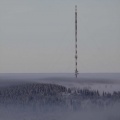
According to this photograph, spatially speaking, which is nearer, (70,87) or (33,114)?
(70,87)

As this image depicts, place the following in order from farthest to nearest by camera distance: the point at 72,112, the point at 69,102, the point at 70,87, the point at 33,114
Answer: the point at 33,114 → the point at 72,112 → the point at 69,102 → the point at 70,87

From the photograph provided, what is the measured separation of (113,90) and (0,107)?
505 inches

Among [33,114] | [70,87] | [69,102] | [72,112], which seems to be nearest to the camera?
[70,87]

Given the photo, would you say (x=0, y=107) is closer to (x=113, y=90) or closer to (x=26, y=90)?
(x=26, y=90)

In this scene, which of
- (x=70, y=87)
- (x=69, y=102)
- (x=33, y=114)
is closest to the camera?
Answer: (x=70, y=87)

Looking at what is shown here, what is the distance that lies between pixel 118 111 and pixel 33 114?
11.0 metres

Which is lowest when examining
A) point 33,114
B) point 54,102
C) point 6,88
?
point 33,114

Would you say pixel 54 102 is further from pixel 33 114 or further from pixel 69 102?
pixel 33 114

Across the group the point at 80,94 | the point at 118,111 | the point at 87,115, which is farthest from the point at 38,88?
the point at 118,111

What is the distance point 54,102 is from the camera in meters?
27.9

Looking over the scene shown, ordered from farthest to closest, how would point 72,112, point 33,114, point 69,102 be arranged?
point 33,114
point 72,112
point 69,102

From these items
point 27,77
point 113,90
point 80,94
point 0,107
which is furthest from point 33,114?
point 113,90

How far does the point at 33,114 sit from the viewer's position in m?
32.4

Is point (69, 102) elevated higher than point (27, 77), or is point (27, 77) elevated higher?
point (27, 77)
